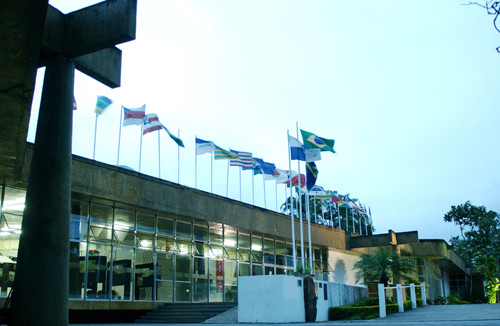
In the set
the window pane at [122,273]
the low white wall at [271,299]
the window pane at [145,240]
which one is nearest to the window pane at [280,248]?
the window pane at [145,240]

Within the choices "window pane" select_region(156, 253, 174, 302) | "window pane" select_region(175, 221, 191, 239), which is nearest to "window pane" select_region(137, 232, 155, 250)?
"window pane" select_region(156, 253, 174, 302)

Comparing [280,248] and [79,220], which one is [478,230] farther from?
[79,220]

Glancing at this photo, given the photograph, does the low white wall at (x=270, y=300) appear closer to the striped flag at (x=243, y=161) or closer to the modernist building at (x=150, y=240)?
the modernist building at (x=150, y=240)

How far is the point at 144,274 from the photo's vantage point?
24.4 meters

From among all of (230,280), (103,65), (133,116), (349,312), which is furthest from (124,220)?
(103,65)

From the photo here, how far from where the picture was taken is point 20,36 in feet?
28.7

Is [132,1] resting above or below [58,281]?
above

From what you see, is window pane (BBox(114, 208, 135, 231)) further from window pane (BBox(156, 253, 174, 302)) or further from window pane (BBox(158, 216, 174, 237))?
window pane (BBox(156, 253, 174, 302))

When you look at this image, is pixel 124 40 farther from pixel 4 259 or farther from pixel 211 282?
pixel 211 282

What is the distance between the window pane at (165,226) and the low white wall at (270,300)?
696 cm

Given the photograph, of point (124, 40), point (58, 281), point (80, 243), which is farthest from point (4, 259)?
point (124, 40)

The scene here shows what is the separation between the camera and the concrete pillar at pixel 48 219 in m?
9.45

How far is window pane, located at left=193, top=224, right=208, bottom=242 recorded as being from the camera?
27.7 metres

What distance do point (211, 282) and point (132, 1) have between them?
65.7 ft
